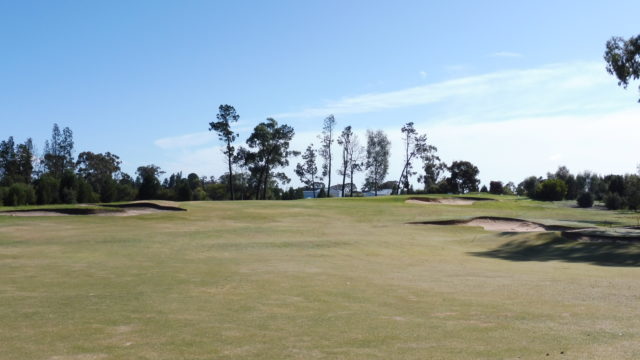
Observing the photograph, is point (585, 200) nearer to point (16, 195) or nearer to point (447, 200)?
point (447, 200)

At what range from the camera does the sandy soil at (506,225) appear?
110 feet

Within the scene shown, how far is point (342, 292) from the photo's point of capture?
38.5 feet

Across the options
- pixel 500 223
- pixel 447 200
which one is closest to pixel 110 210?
pixel 500 223

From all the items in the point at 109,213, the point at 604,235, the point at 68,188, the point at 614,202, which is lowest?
the point at 604,235

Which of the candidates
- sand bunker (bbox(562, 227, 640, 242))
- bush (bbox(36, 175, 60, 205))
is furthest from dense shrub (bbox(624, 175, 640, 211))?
bush (bbox(36, 175, 60, 205))

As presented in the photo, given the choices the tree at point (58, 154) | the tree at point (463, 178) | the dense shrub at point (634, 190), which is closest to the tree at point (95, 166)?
the tree at point (58, 154)

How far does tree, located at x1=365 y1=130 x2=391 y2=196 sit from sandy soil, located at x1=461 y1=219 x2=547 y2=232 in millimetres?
62319

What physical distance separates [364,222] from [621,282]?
78.2 feet

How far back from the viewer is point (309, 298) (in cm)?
1089

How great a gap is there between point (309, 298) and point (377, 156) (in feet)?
296

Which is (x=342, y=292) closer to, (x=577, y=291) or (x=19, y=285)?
(x=577, y=291)

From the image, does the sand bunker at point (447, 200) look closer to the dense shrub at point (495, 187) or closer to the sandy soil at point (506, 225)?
the sandy soil at point (506, 225)

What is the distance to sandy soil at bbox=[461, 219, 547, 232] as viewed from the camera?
33.6 m

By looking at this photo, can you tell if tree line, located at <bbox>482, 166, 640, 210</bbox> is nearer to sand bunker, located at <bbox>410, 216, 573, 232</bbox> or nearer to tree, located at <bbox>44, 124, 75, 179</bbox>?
sand bunker, located at <bbox>410, 216, 573, 232</bbox>
